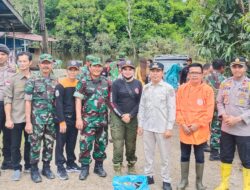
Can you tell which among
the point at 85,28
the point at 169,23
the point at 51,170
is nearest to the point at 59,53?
the point at 85,28

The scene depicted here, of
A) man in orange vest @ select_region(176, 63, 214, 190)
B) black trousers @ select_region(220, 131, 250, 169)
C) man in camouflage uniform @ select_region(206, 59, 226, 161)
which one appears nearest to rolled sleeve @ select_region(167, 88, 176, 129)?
man in orange vest @ select_region(176, 63, 214, 190)

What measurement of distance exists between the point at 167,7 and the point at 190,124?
145 ft

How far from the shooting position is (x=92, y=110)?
17.7 ft

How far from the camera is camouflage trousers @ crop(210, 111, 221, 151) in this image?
22.1ft

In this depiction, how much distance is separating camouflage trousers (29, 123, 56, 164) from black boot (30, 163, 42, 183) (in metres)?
0.12

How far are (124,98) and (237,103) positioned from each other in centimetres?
160

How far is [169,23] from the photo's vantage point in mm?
46969

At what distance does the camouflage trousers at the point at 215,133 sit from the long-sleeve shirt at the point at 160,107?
2.05 metres

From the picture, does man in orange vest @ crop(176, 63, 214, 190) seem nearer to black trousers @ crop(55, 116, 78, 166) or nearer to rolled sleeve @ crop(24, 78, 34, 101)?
black trousers @ crop(55, 116, 78, 166)

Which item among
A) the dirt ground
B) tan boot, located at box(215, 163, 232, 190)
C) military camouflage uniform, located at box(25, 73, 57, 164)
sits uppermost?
military camouflage uniform, located at box(25, 73, 57, 164)

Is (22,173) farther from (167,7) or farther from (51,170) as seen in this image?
(167,7)

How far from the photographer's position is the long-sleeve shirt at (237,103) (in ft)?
15.4

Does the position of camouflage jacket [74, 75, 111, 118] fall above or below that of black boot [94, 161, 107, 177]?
above

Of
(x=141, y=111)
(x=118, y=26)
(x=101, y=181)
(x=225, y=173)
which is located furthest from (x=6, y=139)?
(x=118, y=26)
